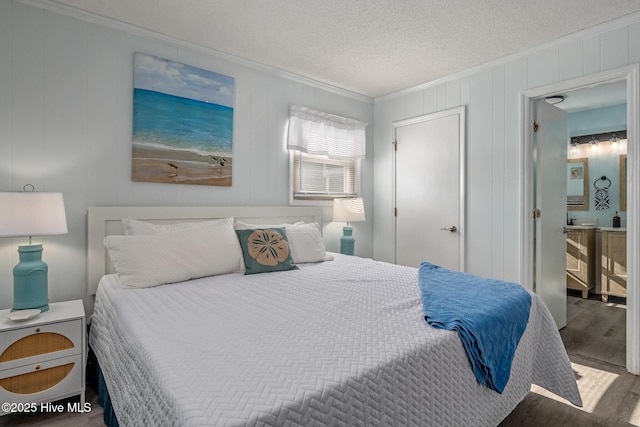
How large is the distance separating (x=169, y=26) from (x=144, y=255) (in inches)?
68.0

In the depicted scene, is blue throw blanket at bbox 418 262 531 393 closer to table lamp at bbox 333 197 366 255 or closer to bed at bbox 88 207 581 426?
bed at bbox 88 207 581 426

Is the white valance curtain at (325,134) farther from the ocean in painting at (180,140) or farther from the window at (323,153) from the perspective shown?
the ocean in painting at (180,140)

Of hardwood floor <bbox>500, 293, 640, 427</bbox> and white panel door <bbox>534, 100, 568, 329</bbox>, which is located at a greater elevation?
white panel door <bbox>534, 100, 568, 329</bbox>

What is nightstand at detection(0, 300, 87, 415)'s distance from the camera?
5.82 feet

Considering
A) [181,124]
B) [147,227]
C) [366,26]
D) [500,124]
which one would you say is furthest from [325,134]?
[147,227]

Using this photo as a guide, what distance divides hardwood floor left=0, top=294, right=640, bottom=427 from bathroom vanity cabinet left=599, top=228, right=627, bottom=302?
1235 millimetres

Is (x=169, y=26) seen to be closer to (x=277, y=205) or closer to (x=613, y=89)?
(x=277, y=205)

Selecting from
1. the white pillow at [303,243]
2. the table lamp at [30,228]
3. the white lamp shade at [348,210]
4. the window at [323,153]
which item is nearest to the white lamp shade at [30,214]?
the table lamp at [30,228]

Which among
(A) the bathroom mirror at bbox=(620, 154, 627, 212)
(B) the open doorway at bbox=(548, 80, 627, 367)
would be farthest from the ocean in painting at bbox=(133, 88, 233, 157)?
(A) the bathroom mirror at bbox=(620, 154, 627, 212)

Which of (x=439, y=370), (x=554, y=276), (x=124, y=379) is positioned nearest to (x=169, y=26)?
(x=124, y=379)

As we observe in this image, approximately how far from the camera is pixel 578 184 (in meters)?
4.90

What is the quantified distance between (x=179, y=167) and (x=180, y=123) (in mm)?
353

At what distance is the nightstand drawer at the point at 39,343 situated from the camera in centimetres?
177

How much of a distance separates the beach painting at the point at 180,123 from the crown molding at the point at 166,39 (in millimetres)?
171
